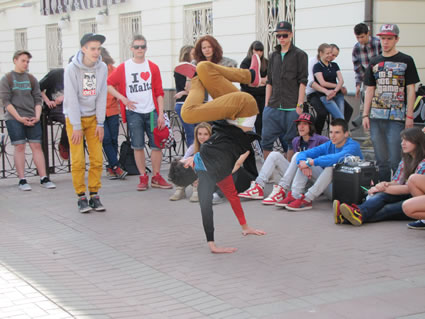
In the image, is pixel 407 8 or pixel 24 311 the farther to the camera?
pixel 407 8

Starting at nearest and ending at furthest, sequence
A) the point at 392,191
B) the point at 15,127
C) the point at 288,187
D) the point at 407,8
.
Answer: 1. the point at 392,191
2. the point at 288,187
3. the point at 15,127
4. the point at 407,8

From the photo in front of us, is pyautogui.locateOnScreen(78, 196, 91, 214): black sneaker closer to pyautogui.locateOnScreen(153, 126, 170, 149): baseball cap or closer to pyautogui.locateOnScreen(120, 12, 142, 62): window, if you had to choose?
pyautogui.locateOnScreen(153, 126, 170, 149): baseball cap

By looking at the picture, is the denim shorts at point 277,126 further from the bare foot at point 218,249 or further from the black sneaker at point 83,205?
the bare foot at point 218,249

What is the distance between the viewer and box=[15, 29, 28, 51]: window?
2455 centimetres

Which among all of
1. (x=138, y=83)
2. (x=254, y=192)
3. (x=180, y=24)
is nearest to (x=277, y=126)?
(x=254, y=192)

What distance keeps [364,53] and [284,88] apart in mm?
2240

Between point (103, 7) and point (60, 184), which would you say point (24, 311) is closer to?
point (60, 184)

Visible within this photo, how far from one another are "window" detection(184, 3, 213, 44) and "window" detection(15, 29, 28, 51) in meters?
10.0

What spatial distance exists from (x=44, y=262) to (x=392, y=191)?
3564 mm

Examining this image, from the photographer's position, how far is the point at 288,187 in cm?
766

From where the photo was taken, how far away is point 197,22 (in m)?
16.7

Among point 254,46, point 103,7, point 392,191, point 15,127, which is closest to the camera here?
point 392,191

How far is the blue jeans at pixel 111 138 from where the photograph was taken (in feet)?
31.1

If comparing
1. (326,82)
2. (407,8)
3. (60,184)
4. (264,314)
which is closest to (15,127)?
(60,184)
